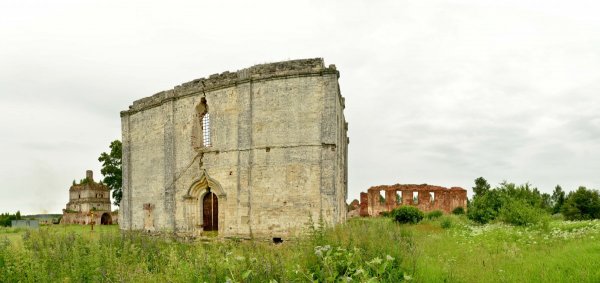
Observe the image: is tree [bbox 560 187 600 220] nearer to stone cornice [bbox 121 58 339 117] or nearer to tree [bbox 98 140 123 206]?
stone cornice [bbox 121 58 339 117]

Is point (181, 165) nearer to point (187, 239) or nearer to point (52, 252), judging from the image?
point (187, 239)

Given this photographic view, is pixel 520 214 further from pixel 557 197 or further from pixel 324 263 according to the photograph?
pixel 557 197

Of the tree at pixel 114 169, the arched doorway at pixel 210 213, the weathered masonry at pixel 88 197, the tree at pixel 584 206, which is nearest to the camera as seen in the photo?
the arched doorway at pixel 210 213

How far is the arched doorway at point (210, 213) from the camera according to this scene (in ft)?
63.7

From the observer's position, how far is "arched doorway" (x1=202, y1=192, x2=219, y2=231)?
63.7 ft

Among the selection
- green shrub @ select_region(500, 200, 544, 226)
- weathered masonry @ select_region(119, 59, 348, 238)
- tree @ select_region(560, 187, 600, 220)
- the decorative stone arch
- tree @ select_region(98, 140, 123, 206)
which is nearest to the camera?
weathered masonry @ select_region(119, 59, 348, 238)

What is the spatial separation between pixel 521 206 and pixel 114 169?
34.2 meters

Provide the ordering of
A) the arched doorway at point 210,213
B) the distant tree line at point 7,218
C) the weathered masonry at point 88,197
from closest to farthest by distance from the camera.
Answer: the arched doorway at point 210,213 < the distant tree line at point 7,218 < the weathered masonry at point 88,197

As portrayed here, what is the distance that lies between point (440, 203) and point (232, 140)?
89.5 ft

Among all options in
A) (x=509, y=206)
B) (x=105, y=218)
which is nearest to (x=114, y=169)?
(x=105, y=218)

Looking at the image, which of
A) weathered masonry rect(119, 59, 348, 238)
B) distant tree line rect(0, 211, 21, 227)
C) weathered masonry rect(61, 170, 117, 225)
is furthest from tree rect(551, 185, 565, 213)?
distant tree line rect(0, 211, 21, 227)

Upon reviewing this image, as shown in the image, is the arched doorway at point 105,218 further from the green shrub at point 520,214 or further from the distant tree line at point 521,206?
the green shrub at point 520,214

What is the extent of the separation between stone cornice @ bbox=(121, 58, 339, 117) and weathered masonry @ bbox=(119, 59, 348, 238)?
0.04m

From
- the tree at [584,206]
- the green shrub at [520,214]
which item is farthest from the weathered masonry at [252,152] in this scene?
the tree at [584,206]
